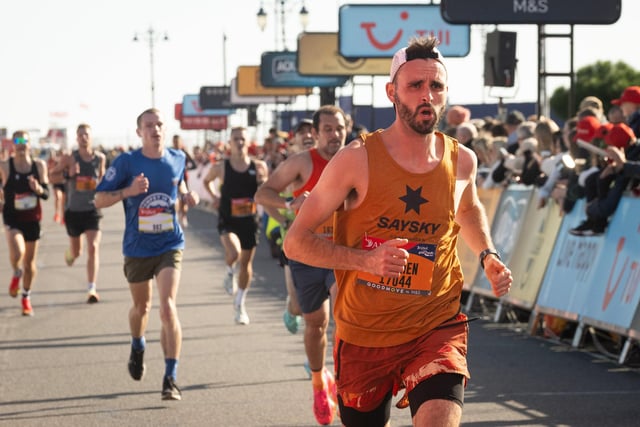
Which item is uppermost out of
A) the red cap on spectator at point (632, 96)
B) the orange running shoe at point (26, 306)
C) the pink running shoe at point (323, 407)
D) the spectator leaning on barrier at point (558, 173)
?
the red cap on spectator at point (632, 96)

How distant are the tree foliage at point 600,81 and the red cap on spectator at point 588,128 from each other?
7987 cm

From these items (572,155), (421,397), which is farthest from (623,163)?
(421,397)

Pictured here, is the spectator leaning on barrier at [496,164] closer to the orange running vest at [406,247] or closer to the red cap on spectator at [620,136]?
the red cap on spectator at [620,136]

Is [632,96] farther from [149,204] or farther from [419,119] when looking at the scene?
[419,119]

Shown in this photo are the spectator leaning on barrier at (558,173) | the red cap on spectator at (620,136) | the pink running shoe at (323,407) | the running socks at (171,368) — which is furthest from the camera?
the spectator leaning on barrier at (558,173)

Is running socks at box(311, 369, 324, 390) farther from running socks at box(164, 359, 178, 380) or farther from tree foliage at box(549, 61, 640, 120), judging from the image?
tree foliage at box(549, 61, 640, 120)

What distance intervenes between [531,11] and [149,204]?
7140 millimetres

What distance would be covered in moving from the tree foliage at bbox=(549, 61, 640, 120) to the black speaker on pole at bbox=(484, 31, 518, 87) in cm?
7427

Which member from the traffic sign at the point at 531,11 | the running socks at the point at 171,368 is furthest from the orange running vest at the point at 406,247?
the traffic sign at the point at 531,11

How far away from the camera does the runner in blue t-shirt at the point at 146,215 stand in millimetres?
9609

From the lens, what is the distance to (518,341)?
39.5ft

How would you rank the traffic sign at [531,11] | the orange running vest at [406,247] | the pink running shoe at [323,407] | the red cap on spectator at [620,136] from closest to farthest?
1. the orange running vest at [406,247]
2. the pink running shoe at [323,407]
3. the red cap on spectator at [620,136]
4. the traffic sign at [531,11]

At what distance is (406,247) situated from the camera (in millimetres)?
5336

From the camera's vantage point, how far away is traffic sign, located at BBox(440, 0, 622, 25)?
50.5ft
